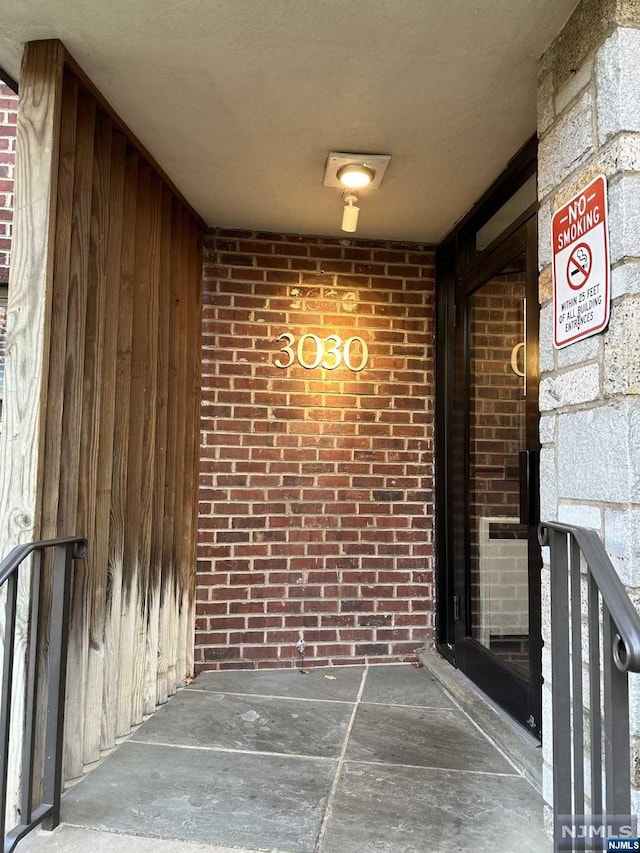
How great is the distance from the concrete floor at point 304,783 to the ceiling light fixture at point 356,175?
7.98ft

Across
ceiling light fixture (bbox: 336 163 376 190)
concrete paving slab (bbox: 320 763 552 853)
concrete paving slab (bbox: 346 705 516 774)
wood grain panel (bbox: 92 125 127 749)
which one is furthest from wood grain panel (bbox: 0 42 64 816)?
concrete paving slab (bbox: 346 705 516 774)

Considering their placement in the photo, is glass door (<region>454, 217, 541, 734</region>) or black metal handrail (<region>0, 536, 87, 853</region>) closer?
black metal handrail (<region>0, 536, 87, 853</region>)

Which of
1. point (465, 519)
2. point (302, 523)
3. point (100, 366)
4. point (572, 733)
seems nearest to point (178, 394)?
point (100, 366)

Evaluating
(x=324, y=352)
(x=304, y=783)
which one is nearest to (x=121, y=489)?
(x=304, y=783)

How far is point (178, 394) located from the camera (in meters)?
2.89

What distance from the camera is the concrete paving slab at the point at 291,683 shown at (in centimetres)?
280

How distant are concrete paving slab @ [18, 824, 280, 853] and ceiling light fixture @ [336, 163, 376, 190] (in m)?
2.55

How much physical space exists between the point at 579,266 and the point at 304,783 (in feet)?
6.34

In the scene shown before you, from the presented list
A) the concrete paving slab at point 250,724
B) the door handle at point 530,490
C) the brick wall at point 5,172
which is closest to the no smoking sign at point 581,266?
the door handle at point 530,490

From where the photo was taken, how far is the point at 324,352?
10.7 ft

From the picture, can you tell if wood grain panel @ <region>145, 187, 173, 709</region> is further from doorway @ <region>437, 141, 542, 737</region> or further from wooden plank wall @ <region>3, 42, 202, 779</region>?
doorway @ <region>437, 141, 542, 737</region>

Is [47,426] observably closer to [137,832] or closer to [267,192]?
[137,832]

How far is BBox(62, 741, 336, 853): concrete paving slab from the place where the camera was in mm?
1731

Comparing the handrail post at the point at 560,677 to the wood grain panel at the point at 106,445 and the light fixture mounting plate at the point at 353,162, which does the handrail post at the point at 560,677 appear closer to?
the wood grain panel at the point at 106,445
